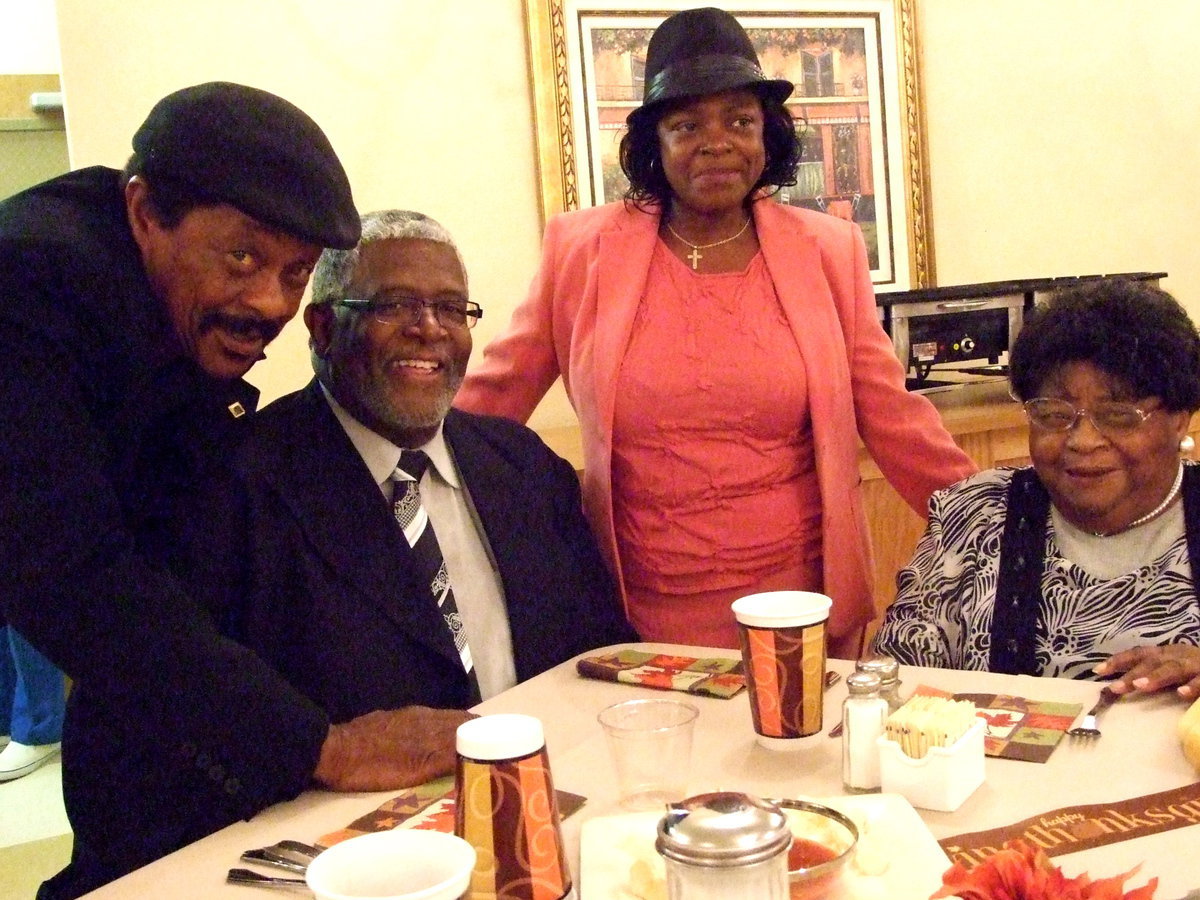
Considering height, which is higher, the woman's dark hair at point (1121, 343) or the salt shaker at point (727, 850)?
the woman's dark hair at point (1121, 343)

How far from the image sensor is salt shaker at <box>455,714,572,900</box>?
846 mm

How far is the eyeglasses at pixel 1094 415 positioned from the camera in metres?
→ 1.63

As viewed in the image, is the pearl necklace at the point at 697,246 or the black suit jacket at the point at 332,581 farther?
the pearl necklace at the point at 697,246

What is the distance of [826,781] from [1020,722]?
0.87ft

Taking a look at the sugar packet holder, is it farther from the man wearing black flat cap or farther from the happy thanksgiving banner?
the man wearing black flat cap

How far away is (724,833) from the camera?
0.70 metres

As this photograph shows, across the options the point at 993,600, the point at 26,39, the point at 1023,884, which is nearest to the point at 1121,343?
the point at 993,600

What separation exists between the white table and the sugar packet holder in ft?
0.05

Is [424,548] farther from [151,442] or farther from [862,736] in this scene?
[862,736]

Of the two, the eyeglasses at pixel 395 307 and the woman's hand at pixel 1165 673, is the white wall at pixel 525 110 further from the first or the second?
the woman's hand at pixel 1165 673

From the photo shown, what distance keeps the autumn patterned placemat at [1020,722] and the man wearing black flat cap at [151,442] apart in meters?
0.63

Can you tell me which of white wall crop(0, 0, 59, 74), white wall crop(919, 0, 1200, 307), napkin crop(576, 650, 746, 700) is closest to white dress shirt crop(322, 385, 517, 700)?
napkin crop(576, 650, 746, 700)

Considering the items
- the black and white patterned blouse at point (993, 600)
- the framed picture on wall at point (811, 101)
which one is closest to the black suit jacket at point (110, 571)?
the black and white patterned blouse at point (993, 600)

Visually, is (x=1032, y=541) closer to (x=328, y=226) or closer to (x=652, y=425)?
(x=652, y=425)
